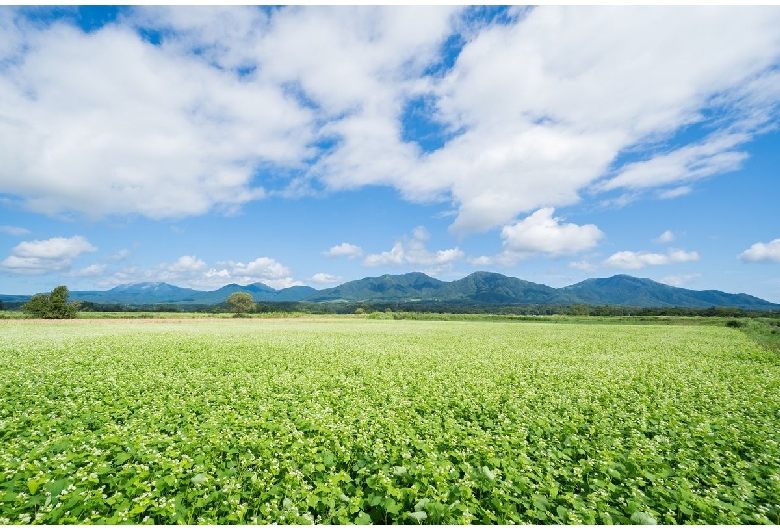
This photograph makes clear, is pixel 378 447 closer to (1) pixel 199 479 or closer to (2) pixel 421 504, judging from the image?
(2) pixel 421 504

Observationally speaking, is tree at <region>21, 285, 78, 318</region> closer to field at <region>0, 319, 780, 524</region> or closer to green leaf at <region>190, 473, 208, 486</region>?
field at <region>0, 319, 780, 524</region>

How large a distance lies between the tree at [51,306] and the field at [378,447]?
10013cm

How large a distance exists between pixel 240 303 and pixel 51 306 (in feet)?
210

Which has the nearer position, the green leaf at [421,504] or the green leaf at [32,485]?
the green leaf at [32,485]

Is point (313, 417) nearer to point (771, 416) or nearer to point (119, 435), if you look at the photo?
point (119, 435)

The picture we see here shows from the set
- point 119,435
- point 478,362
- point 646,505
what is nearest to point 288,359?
point 478,362

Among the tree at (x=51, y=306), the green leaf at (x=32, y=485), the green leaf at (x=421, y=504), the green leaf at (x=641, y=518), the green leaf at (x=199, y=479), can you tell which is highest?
the tree at (x=51, y=306)

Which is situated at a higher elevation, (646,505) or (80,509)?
(80,509)

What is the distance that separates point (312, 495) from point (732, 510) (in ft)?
29.0

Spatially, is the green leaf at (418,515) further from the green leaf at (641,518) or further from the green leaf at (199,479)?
the green leaf at (199,479)

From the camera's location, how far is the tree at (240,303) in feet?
496

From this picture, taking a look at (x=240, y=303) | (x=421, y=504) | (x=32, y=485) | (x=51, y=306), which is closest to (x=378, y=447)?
(x=421, y=504)

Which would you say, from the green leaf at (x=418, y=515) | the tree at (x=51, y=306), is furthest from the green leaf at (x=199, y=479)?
the tree at (x=51, y=306)

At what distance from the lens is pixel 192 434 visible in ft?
35.7
